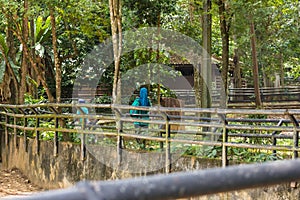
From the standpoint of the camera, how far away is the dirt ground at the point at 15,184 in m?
10.3

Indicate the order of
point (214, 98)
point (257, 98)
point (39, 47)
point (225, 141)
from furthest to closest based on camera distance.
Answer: point (214, 98)
point (39, 47)
point (257, 98)
point (225, 141)

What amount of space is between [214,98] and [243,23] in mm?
11703

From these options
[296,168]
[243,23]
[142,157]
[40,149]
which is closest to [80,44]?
[243,23]

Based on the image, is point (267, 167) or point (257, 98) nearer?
point (267, 167)

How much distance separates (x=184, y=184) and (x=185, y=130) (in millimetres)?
7602

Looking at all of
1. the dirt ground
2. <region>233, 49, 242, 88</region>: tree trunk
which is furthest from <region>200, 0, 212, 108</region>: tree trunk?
<region>233, 49, 242, 88</region>: tree trunk

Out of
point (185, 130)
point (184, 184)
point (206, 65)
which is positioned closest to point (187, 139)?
point (185, 130)

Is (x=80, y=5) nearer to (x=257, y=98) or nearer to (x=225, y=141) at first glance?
(x=225, y=141)

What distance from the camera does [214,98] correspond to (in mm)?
25594

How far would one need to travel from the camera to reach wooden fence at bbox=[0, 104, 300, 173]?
6.82 meters

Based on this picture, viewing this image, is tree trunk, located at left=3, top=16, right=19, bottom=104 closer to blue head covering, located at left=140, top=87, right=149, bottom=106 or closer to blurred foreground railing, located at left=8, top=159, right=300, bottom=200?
blue head covering, located at left=140, top=87, right=149, bottom=106

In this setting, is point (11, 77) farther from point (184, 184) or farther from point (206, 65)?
point (184, 184)

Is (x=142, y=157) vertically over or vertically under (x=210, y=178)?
under

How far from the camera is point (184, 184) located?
3.76 feet
